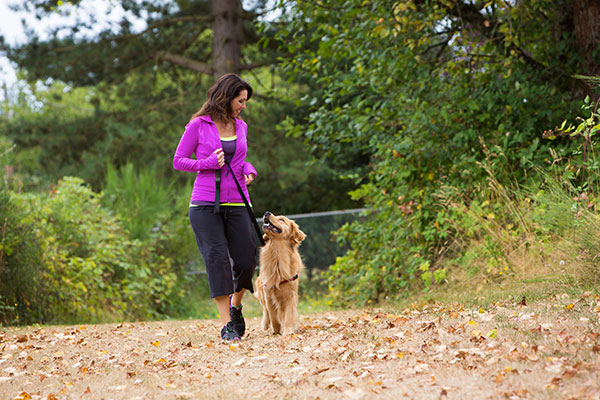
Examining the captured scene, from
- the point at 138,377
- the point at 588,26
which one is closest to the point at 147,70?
the point at 588,26

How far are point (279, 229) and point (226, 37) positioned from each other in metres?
11.6

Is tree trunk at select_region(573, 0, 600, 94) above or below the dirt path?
above

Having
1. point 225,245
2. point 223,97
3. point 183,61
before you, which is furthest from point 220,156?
point 183,61

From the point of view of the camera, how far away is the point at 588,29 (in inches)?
320

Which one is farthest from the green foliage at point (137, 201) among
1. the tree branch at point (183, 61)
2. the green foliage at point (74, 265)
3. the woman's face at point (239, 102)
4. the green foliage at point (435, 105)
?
the woman's face at point (239, 102)

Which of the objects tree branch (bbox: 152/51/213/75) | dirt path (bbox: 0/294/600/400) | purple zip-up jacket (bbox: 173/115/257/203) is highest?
tree branch (bbox: 152/51/213/75)

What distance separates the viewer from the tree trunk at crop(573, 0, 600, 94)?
809 centimetres

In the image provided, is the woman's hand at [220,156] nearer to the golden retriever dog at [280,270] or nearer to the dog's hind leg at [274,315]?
the golden retriever dog at [280,270]

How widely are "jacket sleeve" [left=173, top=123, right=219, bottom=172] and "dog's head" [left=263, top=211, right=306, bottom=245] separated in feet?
2.06

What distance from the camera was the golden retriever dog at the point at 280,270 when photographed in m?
5.68

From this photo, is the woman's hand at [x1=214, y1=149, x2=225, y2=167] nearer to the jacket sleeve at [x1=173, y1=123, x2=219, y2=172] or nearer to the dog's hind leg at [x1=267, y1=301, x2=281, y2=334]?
the jacket sleeve at [x1=173, y1=123, x2=219, y2=172]

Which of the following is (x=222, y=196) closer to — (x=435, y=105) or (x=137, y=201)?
(x=435, y=105)

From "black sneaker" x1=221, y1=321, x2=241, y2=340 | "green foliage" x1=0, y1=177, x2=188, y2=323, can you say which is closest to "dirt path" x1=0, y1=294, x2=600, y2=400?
"black sneaker" x1=221, y1=321, x2=241, y2=340

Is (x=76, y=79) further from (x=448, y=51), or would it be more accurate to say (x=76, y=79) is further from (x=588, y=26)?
(x=588, y=26)
